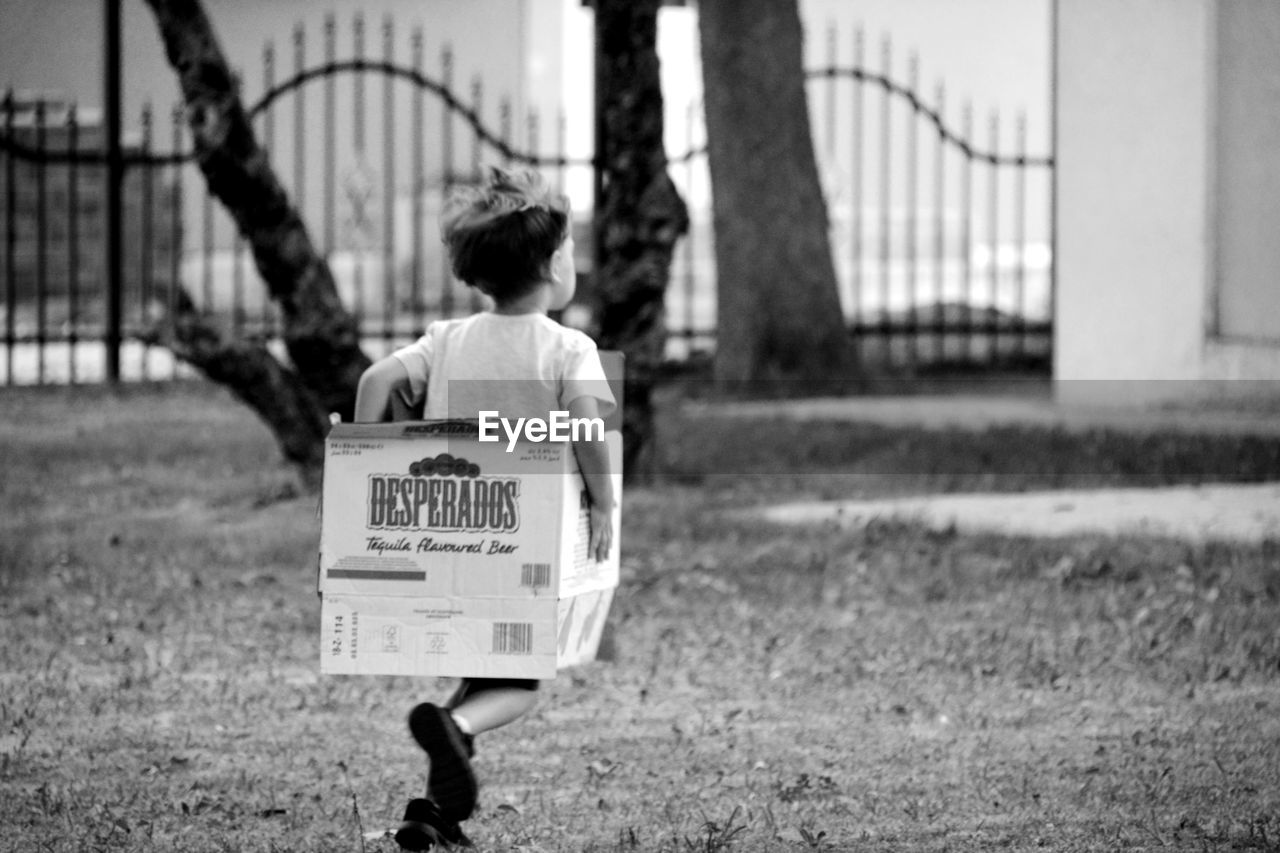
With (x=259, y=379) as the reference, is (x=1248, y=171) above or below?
above

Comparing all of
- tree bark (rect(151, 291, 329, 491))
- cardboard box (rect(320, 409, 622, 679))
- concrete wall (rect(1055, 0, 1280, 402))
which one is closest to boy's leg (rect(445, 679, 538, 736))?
cardboard box (rect(320, 409, 622, 679))

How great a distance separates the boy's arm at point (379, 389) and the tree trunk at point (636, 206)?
4.65 metres

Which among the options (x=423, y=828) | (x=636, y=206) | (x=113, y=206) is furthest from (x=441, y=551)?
(x=113, y=206)

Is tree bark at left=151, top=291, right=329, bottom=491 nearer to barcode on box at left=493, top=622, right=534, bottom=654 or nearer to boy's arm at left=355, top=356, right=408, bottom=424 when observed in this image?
boy's arm at left=355, top=356, right=408, bottom=424

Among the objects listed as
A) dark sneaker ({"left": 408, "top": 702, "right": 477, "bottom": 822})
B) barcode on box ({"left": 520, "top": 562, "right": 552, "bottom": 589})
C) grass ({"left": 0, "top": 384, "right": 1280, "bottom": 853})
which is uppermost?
barcode on box ({"left": 520, "top": 562, "right": 552, "bottom": 589})

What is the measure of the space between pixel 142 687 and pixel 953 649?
2373 mm

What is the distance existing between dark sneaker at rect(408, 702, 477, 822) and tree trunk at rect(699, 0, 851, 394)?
9.97m

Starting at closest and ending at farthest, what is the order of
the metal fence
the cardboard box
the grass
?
the cardboard box, the grass, the metal fence

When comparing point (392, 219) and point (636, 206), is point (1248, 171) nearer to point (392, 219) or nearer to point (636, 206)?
point (636, 206)

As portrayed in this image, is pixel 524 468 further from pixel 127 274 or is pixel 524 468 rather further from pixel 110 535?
pixel 127 274

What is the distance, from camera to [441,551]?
3.46 metres

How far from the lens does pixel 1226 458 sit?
31.7ft

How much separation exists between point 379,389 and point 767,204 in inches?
→ 399

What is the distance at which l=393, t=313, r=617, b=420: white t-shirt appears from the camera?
12.0 feet
